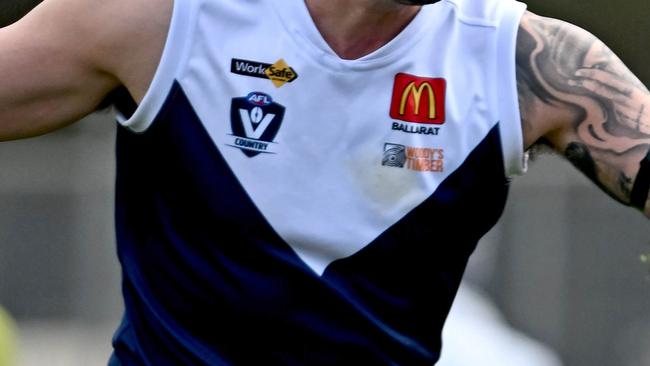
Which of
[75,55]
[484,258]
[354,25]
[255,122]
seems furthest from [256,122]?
[484,258]

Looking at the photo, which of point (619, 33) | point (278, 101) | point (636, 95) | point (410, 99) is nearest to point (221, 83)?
point (278, 101)

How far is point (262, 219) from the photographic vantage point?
316cm

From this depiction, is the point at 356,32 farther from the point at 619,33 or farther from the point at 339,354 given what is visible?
the point at 619,33

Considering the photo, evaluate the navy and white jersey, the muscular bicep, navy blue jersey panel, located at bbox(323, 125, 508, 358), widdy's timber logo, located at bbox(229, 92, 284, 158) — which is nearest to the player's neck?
the navy and white jersey

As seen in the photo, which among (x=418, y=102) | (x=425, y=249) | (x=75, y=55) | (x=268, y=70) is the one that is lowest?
(x=425, y=249)

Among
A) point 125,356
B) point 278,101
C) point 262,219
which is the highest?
point 278,101

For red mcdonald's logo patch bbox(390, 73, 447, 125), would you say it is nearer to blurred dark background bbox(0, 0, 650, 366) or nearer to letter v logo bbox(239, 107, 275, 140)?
letter v logo bbox(239, 107, 275, 140)

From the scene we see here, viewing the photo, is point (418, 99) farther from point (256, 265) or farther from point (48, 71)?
point (48, 71)

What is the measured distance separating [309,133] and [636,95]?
2.25ft

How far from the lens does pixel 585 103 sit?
10.3 ft

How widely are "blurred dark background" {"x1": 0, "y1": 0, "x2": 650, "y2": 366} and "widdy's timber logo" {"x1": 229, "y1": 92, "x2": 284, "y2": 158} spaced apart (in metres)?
4.94

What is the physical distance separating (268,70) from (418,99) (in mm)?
322

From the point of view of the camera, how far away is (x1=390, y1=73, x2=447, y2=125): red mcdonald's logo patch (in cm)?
315

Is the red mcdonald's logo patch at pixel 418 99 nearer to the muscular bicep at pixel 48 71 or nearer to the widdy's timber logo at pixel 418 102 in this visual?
the widdy's timber logo at pixel 418 102
